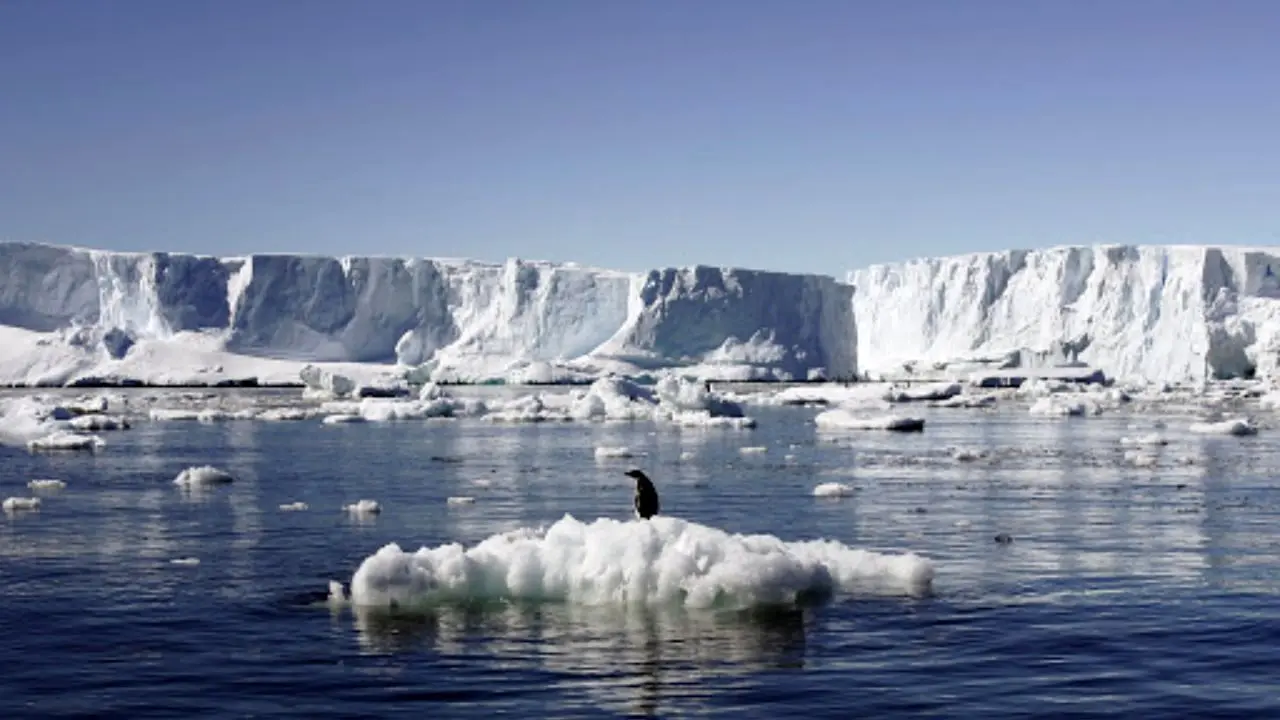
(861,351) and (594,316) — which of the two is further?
(861,351)

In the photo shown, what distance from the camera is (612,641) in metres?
10.8

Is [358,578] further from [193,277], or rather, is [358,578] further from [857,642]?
[193,277]

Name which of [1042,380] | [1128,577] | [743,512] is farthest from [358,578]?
[1042,380]

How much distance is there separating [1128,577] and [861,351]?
116610mm

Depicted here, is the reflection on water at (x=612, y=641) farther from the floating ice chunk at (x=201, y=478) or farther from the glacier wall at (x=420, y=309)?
the glacier wall at (x=420, y=309)

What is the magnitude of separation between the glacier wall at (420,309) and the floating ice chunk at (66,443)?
2605 inches

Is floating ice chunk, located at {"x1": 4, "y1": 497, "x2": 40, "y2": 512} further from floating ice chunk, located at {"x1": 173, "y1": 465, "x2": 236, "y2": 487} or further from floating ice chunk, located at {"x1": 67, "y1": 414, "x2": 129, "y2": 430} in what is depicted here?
floating ice chunk, located at {"x1": 67, "y1": 414, "x2": 129, "y2": 430}

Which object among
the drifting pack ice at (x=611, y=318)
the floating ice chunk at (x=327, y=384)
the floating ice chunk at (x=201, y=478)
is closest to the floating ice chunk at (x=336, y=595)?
the floating ice chunk at (x=201, y=478)

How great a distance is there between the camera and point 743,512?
66.7 ft

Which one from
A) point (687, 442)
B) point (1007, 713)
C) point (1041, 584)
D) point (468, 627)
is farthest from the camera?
point (687, 442)

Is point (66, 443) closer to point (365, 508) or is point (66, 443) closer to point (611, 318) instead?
point (365, 508)

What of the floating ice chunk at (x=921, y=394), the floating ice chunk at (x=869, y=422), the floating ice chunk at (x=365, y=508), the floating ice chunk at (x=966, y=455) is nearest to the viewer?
the floating ice chunk at (x=365, y=508)

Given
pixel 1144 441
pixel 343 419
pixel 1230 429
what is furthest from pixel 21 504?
pixel 343 419

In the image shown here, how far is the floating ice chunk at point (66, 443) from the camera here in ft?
117
